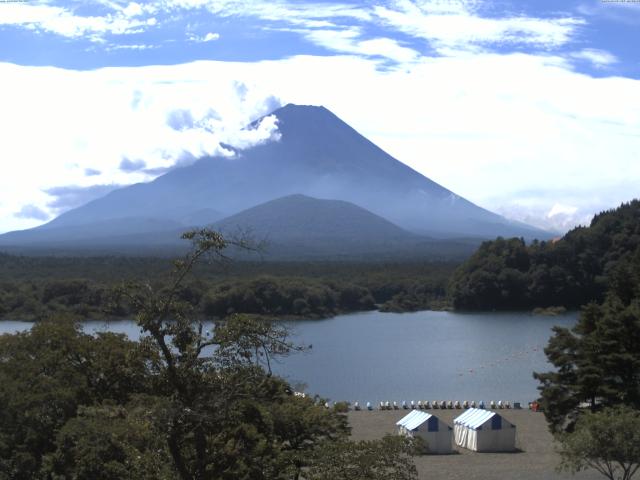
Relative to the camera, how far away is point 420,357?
33.2m

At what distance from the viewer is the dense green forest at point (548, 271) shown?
52.6m

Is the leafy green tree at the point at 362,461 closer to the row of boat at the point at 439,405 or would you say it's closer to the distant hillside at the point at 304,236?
the row of boat at the point at 439,405

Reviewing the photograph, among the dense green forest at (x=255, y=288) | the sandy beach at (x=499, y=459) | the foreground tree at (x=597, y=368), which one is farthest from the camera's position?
the dense green forest at (x=255, y=288)

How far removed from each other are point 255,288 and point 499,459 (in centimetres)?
3264

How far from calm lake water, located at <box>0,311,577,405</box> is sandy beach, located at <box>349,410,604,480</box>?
2725 millimetres

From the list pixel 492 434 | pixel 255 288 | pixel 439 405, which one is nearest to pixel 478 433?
pixel 492 434

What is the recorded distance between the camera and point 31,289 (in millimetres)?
52406

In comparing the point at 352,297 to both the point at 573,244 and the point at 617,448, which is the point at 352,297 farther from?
the point at 617,448

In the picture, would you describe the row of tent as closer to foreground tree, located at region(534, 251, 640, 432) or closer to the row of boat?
foreground tree, located at region(534, 251, 640, 432)

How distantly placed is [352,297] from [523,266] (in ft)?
31.1

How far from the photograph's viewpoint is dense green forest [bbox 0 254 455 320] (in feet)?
156

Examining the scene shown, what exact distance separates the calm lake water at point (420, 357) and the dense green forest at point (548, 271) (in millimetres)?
4411

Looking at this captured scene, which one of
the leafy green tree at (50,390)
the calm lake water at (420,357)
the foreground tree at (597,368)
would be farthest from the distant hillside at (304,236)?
the leafy green tree at (50,390)

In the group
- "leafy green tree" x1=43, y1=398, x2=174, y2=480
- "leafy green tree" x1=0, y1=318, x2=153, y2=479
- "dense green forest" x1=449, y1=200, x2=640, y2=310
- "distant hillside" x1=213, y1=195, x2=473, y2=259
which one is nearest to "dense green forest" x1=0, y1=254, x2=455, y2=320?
"dense green forest" x1=449, y1=200, x2=640, y2=310
